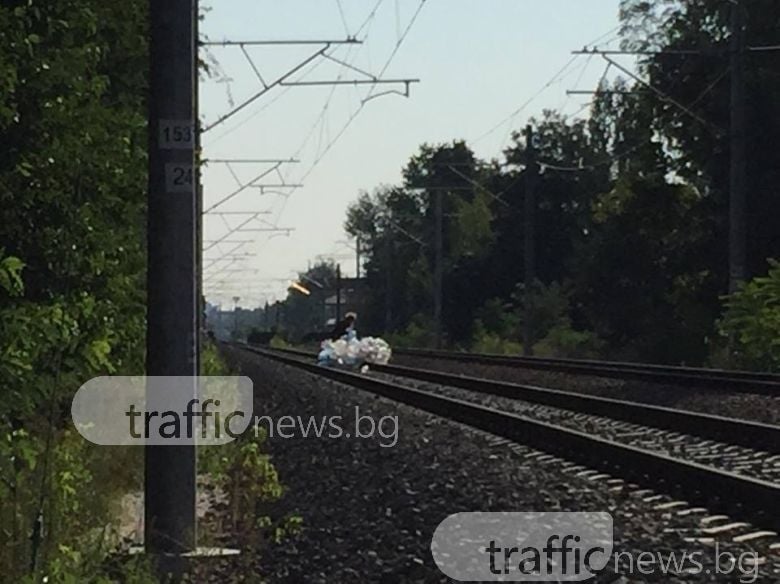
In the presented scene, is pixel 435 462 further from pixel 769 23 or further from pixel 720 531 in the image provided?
pixel 769 23

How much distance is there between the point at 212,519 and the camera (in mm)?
13203

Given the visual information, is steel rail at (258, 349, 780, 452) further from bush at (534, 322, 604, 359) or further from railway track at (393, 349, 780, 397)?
bush at (534, 322, 604, 359)

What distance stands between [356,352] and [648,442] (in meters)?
28.8

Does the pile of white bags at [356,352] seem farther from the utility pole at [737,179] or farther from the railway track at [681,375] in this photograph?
the utility pole at [737,179]

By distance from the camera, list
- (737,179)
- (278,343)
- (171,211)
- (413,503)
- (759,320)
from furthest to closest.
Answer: (278,343)
(737,179)
(759,320)
(413,503)
(171,211)

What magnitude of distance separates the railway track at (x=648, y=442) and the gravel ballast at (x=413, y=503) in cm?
33

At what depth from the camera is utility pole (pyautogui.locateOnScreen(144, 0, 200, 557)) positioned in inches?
414


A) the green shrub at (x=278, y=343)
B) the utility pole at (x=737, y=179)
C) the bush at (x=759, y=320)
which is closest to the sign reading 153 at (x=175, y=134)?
the bush at (x=759, y=320)

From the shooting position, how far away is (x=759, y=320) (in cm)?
3850

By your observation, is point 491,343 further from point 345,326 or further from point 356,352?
point 345,326

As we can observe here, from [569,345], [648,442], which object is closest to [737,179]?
[648,442]

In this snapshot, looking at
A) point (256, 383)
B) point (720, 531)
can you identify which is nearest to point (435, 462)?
point (720, 531)

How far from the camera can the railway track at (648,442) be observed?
12945 mm

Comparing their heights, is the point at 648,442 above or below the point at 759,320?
below
